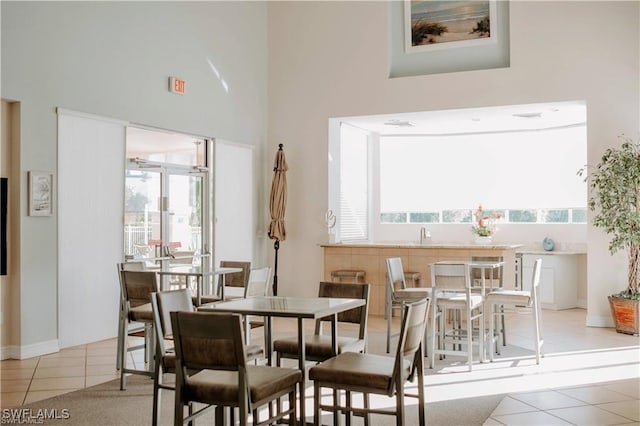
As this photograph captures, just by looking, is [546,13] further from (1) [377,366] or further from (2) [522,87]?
(1) [377,366]

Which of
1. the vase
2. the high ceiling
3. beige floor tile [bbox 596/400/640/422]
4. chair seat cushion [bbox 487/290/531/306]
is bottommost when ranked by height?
beige floor tile [bbox 596/400/640/422]

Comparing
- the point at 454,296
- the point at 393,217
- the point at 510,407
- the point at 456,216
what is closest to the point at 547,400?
the point at 510,407

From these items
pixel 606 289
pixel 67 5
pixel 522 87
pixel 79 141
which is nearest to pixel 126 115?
pixel 79 141

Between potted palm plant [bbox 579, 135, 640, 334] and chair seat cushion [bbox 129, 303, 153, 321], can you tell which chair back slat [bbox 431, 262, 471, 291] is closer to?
chair seat cushion [bbox 129, 303, 153, 321]

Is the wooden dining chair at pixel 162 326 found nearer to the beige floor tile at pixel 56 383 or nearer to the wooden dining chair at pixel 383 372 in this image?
the wooden dining chair at pixel 383 372

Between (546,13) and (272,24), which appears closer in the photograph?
(546,13)

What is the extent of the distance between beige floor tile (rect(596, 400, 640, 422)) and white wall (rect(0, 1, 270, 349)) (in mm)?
5025

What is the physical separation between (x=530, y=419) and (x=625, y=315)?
3783 millimetres

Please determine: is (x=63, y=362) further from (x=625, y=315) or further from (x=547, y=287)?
(x=547, y=287)

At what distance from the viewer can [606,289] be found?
793 centimetres

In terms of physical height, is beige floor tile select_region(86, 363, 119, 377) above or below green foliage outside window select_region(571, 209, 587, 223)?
below

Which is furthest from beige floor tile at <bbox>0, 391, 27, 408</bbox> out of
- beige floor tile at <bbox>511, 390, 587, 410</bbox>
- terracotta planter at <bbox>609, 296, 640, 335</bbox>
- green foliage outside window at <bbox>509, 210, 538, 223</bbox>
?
green foliage outside window at <bbox>509, 210, 538, 223</bbox>

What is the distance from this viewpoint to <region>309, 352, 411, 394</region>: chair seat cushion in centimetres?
317

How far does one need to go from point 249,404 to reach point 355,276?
5.85 metres
